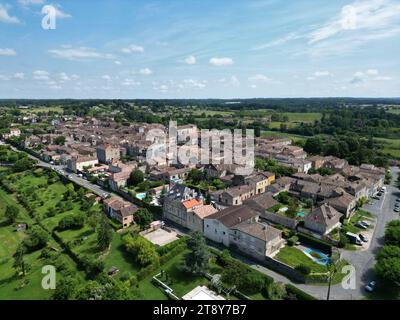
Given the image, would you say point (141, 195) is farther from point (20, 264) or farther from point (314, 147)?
point (314, 147)

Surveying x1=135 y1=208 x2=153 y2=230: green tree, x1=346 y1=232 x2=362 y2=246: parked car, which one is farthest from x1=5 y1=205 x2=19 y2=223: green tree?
x1=346 y1=232 x2=362 y2=246: parked car

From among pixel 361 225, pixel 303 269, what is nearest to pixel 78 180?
pixel 303 269

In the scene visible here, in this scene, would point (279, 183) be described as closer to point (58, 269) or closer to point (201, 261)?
point (201, 261)

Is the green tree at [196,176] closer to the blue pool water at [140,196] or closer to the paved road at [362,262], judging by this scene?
the blue pool water at [140,196]

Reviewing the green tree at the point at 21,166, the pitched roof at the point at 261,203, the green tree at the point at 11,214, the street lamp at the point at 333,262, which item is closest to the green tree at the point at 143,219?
the pitched roof at the point at 261,203

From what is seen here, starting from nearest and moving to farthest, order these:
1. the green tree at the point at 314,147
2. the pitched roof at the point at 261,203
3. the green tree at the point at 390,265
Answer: the green tree at the point at 390,265 → the pitched roof at the point at 261,203 → the green tree at the point at 314,147
